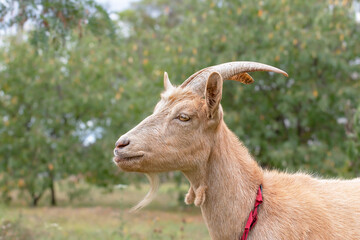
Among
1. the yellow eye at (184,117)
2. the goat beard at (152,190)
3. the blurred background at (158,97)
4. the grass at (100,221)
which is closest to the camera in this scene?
the yellow eye at (184,117)

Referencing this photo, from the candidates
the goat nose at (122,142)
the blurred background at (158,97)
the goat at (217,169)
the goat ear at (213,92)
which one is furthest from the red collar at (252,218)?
Result: the blurred background at (158,97)

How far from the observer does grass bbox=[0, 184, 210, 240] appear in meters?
7.27

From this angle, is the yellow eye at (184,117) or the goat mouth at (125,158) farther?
the yellow eye at (184,117)

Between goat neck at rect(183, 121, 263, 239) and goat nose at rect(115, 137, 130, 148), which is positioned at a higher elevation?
goat nose at rect(115, 137, 130, 148)

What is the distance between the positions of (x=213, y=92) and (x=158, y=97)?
9.23 meters

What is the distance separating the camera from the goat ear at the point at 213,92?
312cm

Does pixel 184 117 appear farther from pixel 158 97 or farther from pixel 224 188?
pixel 158 97

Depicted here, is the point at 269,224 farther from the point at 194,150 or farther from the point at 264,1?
the point at 264,1

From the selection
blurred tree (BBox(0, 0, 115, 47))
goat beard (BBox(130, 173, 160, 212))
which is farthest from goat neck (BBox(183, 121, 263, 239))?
blurred tree (BBox(0, 0, 115, 47))

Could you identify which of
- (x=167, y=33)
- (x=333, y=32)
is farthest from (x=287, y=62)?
(x=167, y=33)

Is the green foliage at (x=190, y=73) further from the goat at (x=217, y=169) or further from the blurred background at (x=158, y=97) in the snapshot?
the goat at (x=217, y=169)

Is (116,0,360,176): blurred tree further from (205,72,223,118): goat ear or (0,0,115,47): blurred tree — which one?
(205,72,223,118): goat ear

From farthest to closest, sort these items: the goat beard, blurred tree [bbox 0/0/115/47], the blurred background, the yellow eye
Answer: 1. the blurred background
2. blurred tree [bbox 0/0/115/47]
3. the goat beard
4. the yellow eye

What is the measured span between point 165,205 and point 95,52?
5917 mm
